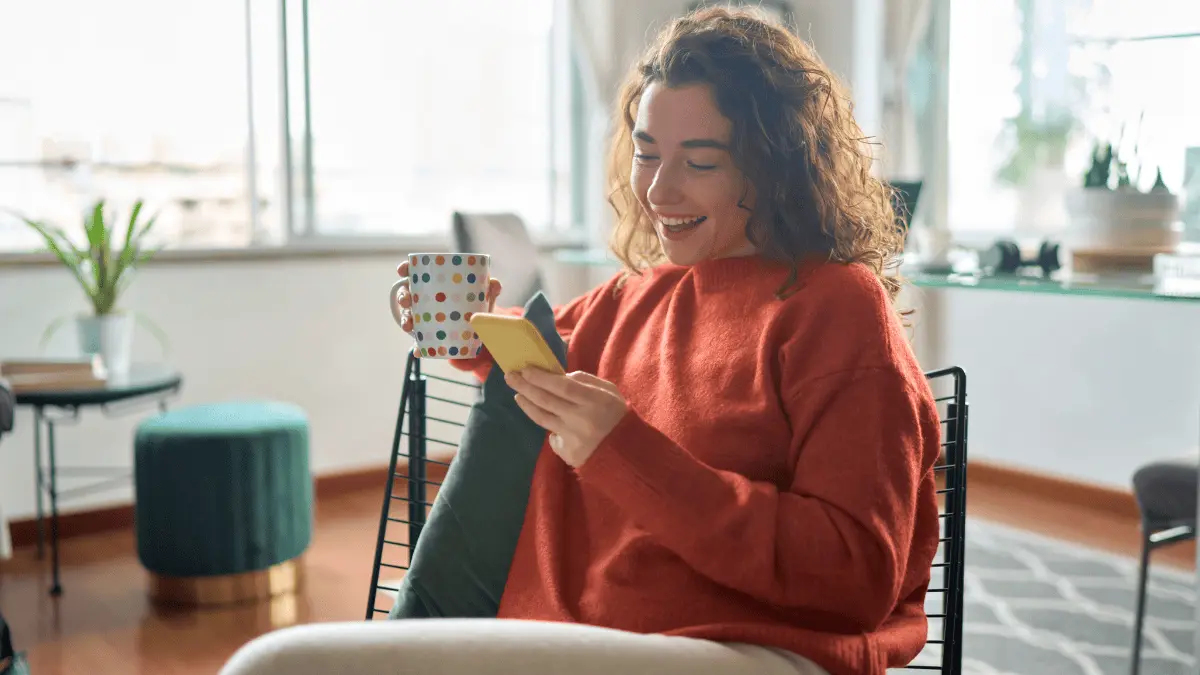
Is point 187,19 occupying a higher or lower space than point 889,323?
higher

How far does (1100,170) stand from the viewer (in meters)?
2.32

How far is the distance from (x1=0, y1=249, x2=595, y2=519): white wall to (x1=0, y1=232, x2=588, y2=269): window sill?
17 millimetres

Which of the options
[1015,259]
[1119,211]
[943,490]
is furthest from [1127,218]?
[943,490]

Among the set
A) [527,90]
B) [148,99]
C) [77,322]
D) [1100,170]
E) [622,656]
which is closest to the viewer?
[622,656]

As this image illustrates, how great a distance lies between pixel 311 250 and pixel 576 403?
2897mm

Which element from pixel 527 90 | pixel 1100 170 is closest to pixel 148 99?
pixel 527 90

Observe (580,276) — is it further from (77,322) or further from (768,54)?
(768,54)

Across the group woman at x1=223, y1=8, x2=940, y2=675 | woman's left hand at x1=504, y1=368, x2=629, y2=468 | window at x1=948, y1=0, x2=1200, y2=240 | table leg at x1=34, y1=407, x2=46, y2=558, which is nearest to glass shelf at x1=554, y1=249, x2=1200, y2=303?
woman at x1=223, y1=8, x2=940, y2=675

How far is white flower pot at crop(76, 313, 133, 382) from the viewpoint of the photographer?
9.35 feet

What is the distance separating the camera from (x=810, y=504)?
0.91 m

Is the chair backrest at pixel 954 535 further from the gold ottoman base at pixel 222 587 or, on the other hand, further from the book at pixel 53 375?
the book at pixel 53 375

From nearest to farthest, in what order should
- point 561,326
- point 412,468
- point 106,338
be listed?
1. point 561,326
2. point 412,468
3. point 106,338

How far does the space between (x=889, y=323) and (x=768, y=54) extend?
302 millimetres

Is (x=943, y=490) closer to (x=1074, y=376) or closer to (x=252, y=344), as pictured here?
(x=1074, y=376)
